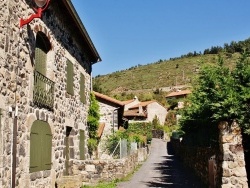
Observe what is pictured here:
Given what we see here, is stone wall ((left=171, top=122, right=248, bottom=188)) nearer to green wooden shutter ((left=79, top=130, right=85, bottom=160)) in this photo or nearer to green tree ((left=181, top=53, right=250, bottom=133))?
green tree ((left=181, top=53, right=250, bottom=133))

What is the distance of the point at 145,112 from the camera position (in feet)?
195

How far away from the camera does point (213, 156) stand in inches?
431

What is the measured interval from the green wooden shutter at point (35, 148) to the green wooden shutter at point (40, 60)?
4.97 ft

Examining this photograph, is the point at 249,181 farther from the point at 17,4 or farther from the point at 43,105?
the point at 17,4

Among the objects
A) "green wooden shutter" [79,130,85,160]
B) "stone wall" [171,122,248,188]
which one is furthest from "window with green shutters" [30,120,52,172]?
"stone wall" [171,122,248,188]

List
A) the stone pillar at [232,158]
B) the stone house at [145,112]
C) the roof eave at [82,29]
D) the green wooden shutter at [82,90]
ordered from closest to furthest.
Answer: the stone pillar at [232,158]
the roof eave at [82,29]
the green wooden shutter at [82,90]
the stone house at [145,112]

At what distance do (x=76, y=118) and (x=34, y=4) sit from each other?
5.63m

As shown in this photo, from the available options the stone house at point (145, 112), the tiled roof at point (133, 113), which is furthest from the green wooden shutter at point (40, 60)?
the stone house at point (145, 112)

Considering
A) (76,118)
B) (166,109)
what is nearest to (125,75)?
(166,109)

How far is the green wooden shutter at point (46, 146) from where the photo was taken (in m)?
9.55

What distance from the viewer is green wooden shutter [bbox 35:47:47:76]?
9375mm

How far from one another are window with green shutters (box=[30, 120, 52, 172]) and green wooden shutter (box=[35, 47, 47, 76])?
1.45m

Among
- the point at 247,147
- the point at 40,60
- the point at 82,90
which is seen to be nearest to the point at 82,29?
the point at 82,90

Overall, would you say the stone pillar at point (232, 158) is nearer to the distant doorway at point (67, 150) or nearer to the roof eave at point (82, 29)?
the distant doorway at point (67, 150)
